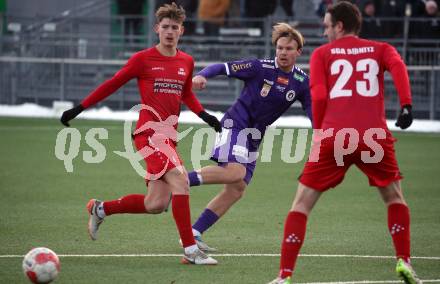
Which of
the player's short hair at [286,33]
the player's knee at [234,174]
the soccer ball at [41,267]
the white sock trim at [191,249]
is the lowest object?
the white sock trim at [191,249]

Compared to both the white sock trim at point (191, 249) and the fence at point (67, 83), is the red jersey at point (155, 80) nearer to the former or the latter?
the white sock trim at point (191, 249)

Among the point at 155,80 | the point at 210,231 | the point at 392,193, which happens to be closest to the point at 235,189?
the point at 210,231

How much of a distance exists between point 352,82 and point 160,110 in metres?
2.10

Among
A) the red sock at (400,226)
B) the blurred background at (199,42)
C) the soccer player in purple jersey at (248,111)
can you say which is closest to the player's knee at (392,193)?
the red sock at (400,226)

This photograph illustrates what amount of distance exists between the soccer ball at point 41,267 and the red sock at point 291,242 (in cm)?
156

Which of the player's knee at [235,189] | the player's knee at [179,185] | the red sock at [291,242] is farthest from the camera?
the player's knee at [235,189]

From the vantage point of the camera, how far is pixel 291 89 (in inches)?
370

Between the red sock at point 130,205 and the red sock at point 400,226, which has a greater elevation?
the red sock at point 400,226

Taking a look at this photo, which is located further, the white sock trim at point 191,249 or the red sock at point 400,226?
the white sock trim at point 191,249

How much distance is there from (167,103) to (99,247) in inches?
54.6

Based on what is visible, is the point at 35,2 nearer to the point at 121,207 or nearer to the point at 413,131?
the point at 413,131

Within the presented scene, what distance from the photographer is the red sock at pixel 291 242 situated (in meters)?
6.97

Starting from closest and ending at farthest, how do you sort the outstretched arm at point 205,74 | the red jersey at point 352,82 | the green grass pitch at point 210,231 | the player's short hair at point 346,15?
the red jersey at point 352,82, the player's short hair at point 346,15, the green grass pitch at point 210,231, the outstretched arm at point 205,74

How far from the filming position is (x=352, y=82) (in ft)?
23.3
